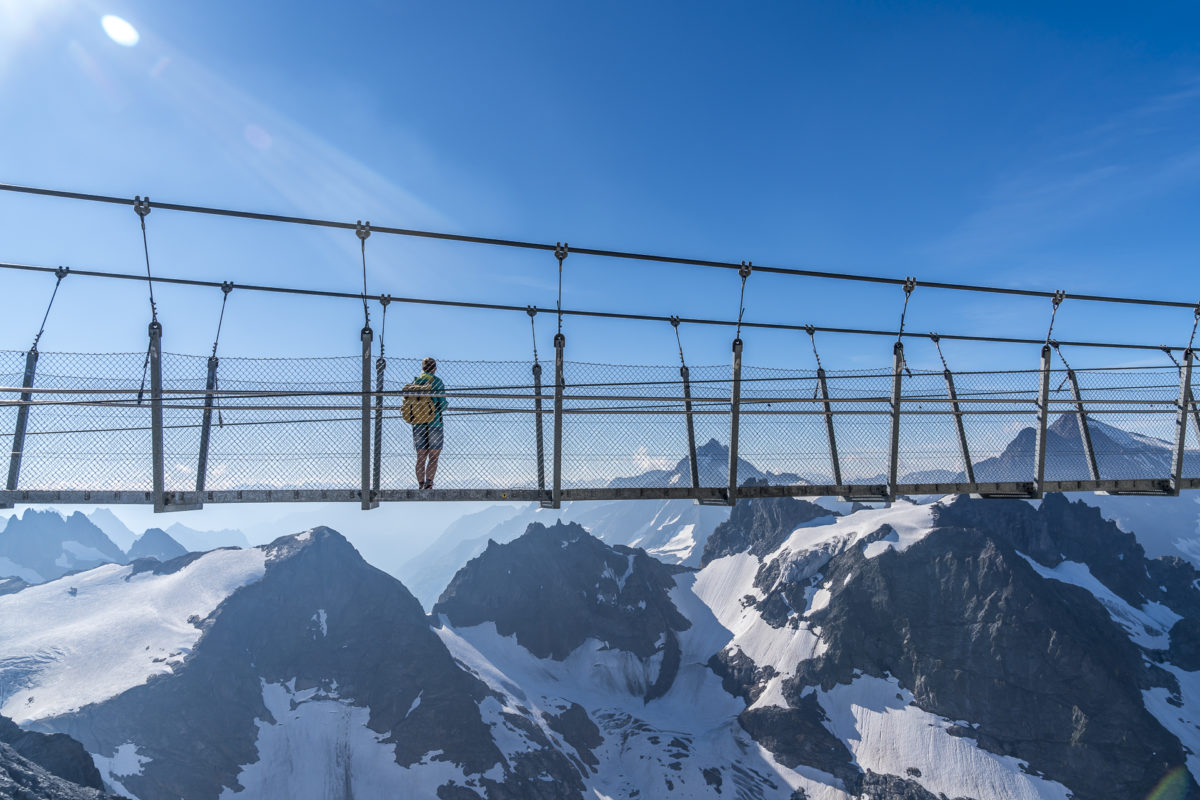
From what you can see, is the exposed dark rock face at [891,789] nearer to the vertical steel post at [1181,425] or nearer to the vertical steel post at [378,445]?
the vertical steel post at [1181,425]

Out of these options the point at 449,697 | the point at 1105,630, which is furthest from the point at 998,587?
the point at 449,697

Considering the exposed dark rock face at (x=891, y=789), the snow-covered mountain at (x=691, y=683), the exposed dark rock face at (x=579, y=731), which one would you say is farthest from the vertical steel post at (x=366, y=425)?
the exposed dark rock face at (x=579, y=731)

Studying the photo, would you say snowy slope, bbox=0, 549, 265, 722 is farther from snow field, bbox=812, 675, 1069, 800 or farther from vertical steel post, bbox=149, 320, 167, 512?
vertical steel post, bbox=149, 320, 167, 512

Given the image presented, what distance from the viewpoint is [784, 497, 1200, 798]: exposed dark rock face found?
133m

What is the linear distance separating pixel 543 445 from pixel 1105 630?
19041 centimetres

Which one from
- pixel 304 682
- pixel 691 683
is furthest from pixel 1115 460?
pixel 691 683

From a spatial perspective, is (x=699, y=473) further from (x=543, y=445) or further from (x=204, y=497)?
(x=204, y=497)

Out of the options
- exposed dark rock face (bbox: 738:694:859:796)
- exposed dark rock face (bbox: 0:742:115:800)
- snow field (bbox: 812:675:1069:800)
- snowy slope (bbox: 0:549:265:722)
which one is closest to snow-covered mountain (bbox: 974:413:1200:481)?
exposed dark rock face (bbox: 0:742:115:800)

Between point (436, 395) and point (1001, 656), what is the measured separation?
170402 millimetres

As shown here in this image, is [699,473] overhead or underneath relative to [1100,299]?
underneath

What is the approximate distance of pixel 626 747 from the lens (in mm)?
155250

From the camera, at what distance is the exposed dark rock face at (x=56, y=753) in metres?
80.8

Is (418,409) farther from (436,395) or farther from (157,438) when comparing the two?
(157,438)

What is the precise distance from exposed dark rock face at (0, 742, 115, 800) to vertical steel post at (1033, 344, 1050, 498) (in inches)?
2948
